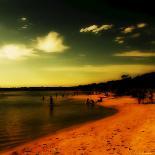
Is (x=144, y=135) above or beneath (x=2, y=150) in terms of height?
above

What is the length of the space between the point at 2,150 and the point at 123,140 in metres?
7.22

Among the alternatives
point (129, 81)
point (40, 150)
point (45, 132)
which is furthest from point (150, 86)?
point (40, 150)

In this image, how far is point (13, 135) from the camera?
19.5 metres

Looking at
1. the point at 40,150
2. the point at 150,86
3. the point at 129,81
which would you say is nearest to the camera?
the point at 40,150

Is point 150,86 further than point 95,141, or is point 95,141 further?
point 150,86

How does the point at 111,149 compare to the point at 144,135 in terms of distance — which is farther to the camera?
the point at 144,135

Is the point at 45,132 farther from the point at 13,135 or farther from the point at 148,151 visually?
the point at 148,151

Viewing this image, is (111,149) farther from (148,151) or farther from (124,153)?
(148,151)

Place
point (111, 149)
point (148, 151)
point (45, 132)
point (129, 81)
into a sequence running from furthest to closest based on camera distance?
1. point (129, 81)
2. point (45, 132)
3. point (111, 149)
4. point (148, 151)

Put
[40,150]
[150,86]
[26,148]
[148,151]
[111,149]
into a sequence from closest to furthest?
[148,151]
[111,149]
[40,150]
[26,148]
[150,86]

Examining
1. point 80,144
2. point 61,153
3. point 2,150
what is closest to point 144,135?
point 80,144

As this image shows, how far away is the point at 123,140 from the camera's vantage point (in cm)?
1356

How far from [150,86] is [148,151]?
10838 centimetres

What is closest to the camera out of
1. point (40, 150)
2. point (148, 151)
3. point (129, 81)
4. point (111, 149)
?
point (148, 151)
